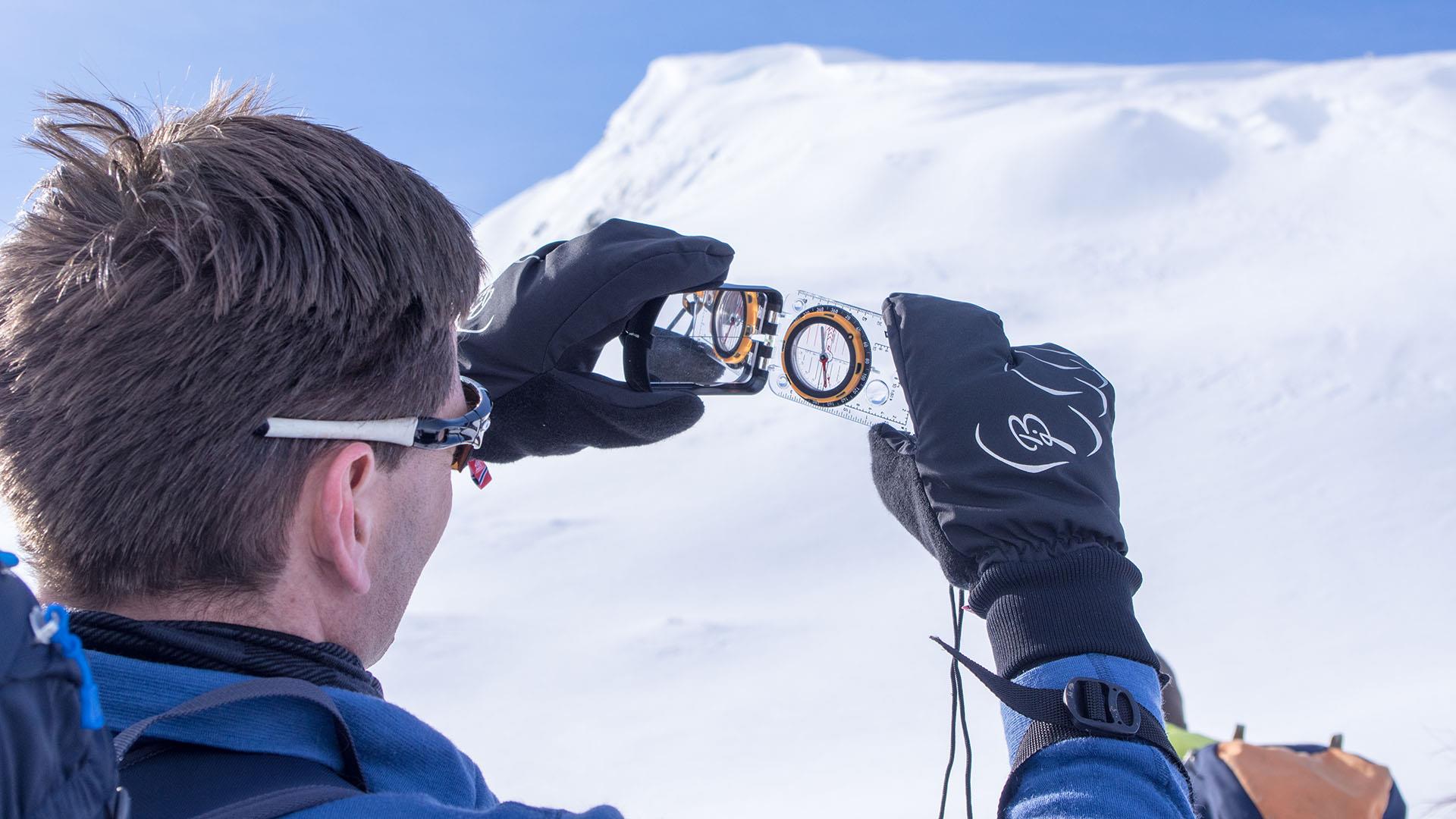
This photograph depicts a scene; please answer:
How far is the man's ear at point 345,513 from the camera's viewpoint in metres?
1.28

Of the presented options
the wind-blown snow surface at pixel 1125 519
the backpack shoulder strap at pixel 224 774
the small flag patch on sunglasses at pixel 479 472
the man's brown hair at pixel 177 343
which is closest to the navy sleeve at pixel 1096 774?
the backpack shoulder strap at pixel 224 774

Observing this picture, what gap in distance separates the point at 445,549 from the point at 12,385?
33.2 feet

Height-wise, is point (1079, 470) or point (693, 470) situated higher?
point (693, 470)

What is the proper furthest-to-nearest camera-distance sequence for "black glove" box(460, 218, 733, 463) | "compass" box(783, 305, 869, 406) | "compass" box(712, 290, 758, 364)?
"compass" box(712, 290, 758, 364) < "compass" box(783, 305, 869, 406) < "black glove" box(460, 218, 733, 463)

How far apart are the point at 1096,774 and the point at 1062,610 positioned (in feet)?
0.86

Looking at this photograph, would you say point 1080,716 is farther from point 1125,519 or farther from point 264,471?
point 1125,519

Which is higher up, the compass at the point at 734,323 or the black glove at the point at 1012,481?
the compass at the point at 734,323

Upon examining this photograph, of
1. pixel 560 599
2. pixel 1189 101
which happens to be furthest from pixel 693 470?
pixel 1189 101

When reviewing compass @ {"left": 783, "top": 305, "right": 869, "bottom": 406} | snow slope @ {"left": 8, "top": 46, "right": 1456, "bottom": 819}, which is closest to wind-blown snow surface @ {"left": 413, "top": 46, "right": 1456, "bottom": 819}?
snow slope @ {"left": 8, "top": 46, "right": 1456, "bottom": 819}

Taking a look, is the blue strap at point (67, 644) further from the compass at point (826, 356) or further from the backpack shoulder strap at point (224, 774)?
the compass at point (826, 356)

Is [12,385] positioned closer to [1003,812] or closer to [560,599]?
[1003,812]

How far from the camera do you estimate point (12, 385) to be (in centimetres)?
121

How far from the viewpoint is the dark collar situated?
112 centimetres

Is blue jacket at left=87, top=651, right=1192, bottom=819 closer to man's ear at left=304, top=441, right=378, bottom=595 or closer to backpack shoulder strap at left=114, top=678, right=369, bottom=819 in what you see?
backpack shoulder strap at left=114, top=678, right=369, bottom=819
